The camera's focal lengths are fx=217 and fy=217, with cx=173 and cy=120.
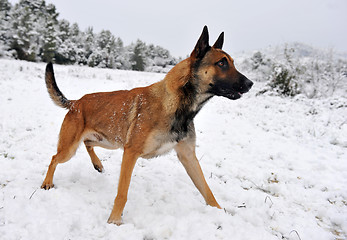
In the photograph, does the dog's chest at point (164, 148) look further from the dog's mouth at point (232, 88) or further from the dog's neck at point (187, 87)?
the dog's mouth at point (232, 88)

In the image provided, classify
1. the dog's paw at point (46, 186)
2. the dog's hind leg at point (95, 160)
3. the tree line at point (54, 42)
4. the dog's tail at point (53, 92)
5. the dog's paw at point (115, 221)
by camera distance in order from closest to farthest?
the dog's paw at point (115, 221) < the dog's paw at point (46, 186) < the dog's tail at point (53, 92) < the dog's hind leg at point (95, 160) < the tree line at point (54, 42)

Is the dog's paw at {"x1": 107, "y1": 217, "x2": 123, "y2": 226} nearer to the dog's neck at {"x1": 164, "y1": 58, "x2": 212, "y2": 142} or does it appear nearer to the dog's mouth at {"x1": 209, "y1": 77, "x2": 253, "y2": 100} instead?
the dog's neck at {"x1": 164, "y1": 58, "x2": 212, "y2": 142}

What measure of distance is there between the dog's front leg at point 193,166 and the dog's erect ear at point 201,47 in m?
1.17

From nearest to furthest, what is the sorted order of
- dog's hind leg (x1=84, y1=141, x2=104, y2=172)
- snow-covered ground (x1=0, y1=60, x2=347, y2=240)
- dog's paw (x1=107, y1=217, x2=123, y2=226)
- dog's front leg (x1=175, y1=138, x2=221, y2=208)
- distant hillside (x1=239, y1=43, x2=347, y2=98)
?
snow-covered ground (x1=0, y1=60, x2=347, y2=240) < dog's paw (x1=107, y1=217, x2=123, y2=226) < dog's front leg (x1=175, y1=138, x2=221, y2=208) < dog's hind leg (x1=84, y1=141, x2=104, y2=172) < distant hillside (x1=239, y1=43, x2=347, y2=98)

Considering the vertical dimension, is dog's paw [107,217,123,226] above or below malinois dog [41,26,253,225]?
below

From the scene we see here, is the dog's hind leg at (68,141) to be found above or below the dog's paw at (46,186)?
above

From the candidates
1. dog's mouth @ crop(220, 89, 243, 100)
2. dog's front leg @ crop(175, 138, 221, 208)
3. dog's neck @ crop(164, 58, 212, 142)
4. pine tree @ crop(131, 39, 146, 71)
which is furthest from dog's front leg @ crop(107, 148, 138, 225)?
pine tree @ crop(131, 39, 146, 71)

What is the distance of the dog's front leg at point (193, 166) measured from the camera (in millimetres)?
3133

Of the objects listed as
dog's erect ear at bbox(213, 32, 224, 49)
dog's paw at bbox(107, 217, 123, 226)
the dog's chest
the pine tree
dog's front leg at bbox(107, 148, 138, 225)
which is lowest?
the pine tree

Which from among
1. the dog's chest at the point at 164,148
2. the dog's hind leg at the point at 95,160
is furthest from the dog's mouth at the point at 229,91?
the dog's hind leg at the point at 95,160

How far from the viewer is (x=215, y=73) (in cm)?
284

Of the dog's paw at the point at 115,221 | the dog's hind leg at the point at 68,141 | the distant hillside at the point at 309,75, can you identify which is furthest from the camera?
the distant hillside at the point at 309,75

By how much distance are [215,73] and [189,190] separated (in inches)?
78.1

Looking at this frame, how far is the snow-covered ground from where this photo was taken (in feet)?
8.23
